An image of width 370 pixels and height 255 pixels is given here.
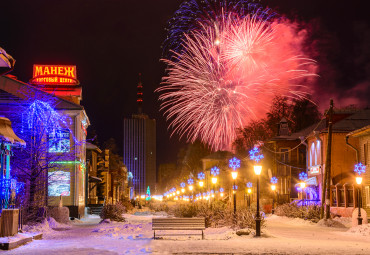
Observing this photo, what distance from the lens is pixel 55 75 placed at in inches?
1917

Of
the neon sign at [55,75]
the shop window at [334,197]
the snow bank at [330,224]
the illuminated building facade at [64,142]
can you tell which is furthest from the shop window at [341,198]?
the neon sign at [55,75]

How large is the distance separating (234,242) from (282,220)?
19385mm

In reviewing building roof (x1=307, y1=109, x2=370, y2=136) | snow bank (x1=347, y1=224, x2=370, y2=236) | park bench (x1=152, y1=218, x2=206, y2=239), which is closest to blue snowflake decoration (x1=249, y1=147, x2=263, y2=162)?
park bench (x1=152, y1=218, x2=206, y2=239)

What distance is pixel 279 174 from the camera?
58344 millimetres

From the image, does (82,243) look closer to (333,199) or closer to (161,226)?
(161,226)

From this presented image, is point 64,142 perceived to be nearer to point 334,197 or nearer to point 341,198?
point 341,198

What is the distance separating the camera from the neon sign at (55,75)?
48.4 m

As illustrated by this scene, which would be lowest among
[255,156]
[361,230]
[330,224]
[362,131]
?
[330,224]

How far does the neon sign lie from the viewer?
4841cm

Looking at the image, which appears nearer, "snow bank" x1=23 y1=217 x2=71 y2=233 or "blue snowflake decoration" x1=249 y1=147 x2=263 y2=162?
"snow bank" x1=23 y1=217 x2=71 y2=233

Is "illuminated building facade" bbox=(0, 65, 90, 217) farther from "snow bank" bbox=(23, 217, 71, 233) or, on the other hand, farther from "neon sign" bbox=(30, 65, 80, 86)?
"snow bank" bbox=(23, 217, 71, 233)

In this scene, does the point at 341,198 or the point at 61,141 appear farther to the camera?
the point at 341,198

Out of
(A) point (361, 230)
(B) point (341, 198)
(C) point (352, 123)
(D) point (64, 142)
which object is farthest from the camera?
(C) point (352, 123)

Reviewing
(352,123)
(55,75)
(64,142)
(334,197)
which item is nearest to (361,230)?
(334,197)
